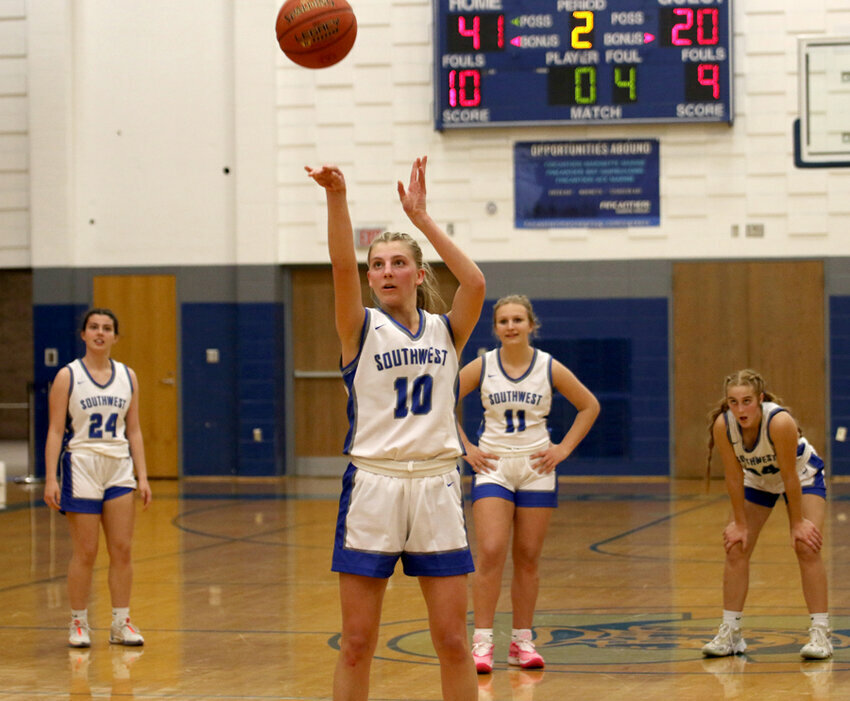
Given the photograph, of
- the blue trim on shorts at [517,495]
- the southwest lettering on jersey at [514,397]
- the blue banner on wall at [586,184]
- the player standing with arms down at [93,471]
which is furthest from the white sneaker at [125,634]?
the blue banner on wall at [586,184]

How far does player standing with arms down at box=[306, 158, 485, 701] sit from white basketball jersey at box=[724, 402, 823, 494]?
86.7 inches

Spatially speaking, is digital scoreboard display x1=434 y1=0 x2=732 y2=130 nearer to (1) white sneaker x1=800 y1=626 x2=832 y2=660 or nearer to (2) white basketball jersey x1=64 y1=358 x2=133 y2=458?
(2) white basketball jersey x1=64 y1=358 x2=133 y2=458

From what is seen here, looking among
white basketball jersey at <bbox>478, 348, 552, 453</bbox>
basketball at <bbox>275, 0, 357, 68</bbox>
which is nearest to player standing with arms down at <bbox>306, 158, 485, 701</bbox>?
white basketball jersey at <bbox>478, 348, 552, 453</bbox>

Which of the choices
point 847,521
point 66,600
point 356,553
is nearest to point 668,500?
point 847,521

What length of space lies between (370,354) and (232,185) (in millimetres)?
11880

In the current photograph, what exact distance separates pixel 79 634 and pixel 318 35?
9.90ft

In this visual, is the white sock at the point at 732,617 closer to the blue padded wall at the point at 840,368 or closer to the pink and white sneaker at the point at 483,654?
the pink and white sneaker at the point at 483,654

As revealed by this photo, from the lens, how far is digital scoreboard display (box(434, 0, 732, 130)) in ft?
45.6

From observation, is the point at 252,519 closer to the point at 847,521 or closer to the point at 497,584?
the point at 847,521

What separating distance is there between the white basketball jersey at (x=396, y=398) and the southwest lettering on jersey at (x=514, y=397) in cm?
198

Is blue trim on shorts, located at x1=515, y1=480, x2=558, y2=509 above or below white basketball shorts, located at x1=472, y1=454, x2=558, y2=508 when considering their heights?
below

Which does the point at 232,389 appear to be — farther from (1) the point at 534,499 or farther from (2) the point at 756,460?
(2) the point at 756,460

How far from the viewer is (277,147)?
1507cm

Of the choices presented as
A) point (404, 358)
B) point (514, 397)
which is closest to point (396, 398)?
point (404, 358)
